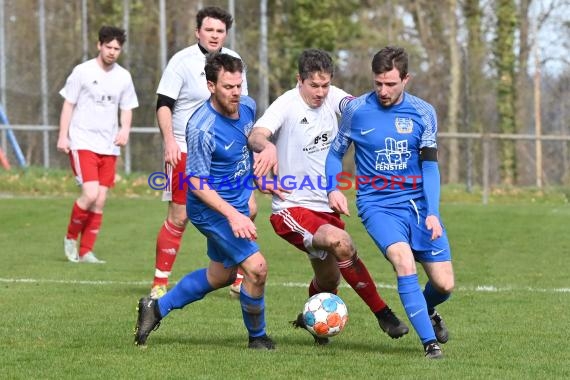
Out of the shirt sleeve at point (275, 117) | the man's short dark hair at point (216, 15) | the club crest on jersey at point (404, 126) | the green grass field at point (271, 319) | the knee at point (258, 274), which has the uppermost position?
the man's short dark hair at point (216, 15)

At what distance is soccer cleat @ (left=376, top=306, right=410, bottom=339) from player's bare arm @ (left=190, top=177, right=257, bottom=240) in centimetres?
100

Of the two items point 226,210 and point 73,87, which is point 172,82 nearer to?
point 226,210

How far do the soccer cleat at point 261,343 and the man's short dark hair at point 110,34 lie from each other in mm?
4916

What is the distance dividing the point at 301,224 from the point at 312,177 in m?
0.35

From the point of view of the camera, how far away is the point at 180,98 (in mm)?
8828

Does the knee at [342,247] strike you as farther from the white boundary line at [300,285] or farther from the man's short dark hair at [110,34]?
the man's short dark hair at [110,34]

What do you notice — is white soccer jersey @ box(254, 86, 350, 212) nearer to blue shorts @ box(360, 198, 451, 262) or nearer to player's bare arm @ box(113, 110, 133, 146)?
blue shorts @ box(360, 198, 451, 262)

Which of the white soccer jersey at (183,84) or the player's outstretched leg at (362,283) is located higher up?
the white soccer jersey at (183,84)

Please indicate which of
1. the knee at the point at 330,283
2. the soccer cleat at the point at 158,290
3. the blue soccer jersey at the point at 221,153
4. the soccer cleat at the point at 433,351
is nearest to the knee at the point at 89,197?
the soccer cleat at the point at 158,290

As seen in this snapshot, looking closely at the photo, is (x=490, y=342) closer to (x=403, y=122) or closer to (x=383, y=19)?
(x=403, y=122)

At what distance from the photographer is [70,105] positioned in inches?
452

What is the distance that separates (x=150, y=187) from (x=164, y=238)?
434 inches

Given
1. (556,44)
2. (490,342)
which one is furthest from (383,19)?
(490,342)

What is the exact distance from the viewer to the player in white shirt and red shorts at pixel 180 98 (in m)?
8.59
